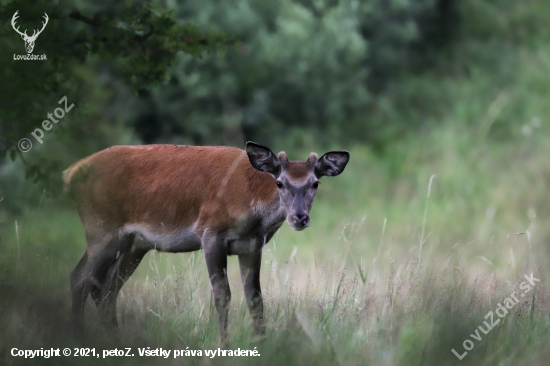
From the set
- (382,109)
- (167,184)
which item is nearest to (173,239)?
(167,184)

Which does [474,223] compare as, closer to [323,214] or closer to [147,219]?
[323,214]

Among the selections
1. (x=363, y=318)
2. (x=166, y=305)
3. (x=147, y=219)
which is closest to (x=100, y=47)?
(x=147, y=219)

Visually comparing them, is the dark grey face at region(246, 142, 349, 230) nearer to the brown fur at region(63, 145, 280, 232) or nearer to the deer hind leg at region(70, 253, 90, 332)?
the brown fur at region(63, 145, 280, 232)

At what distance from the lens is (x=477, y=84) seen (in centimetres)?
2175

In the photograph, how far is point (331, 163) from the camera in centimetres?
642

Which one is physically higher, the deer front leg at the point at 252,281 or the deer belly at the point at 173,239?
the deer belly at the point at 173,239

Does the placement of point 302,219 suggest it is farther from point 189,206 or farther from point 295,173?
point 189,206

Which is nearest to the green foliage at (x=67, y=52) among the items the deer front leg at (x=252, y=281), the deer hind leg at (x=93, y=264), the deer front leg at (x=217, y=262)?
the deer hind leg at (x=93, y=264)

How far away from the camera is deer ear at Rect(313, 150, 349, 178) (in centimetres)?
638

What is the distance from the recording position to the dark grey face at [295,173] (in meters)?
6.05

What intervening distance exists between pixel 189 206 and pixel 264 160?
929 mm

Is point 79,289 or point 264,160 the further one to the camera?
point 79,289

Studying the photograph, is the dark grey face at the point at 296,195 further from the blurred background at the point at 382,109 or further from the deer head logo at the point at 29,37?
the blurred background at the point at 382,109

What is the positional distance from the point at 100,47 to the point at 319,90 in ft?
42.5
